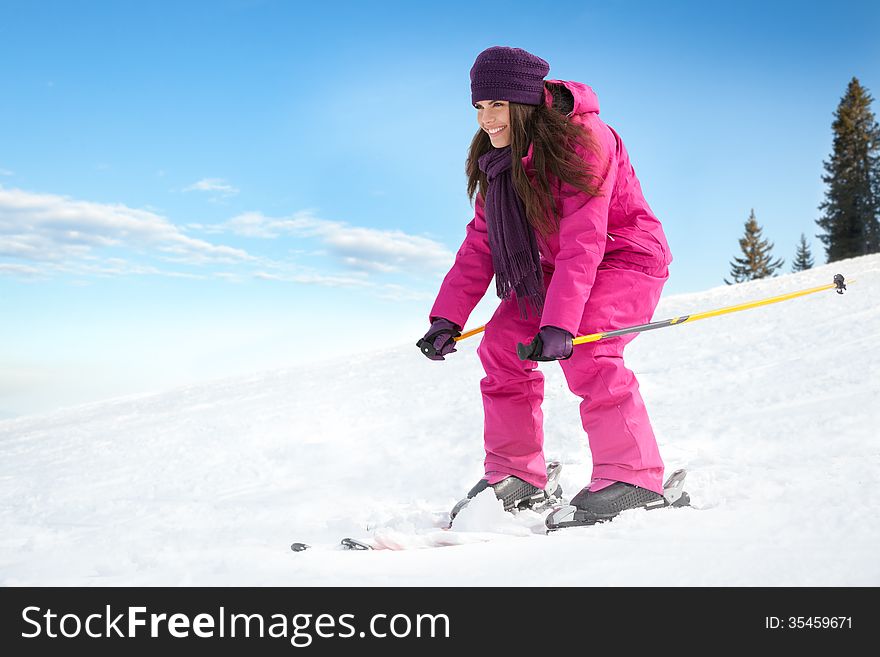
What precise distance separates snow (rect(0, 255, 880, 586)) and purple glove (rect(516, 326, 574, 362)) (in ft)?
1.81

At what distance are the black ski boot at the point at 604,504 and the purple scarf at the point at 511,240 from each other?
29.5 inches

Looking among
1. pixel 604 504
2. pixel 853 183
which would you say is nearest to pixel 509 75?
pixel 604 504

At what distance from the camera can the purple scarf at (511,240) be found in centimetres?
279

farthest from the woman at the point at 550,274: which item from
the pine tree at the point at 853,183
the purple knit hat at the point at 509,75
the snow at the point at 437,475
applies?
the pine tree at the point at 853,183

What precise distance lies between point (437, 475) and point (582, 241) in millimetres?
1831

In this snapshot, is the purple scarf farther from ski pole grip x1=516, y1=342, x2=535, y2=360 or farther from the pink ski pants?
ski pole grip x1=516, y1=342, x2=535, y2=360

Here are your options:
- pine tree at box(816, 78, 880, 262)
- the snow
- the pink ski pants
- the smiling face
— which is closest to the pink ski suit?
the pink ski pants

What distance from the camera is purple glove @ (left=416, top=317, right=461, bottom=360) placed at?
3.01 metres

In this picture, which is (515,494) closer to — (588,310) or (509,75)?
(588,310)

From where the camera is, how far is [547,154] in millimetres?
2666

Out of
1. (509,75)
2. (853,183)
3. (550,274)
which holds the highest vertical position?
(853,183)

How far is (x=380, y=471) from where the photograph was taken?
420cm
